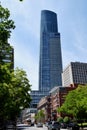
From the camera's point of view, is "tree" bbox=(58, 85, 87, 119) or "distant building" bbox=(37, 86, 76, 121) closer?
"tree" bbox=(58, 85, 87, 119)

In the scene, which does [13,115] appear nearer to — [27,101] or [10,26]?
[27,101]

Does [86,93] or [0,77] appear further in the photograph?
[86,93]

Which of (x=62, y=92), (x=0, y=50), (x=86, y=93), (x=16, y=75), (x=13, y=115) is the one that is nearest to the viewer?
(x=0, y=50)

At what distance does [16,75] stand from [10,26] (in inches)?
1416

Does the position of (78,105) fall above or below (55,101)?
below

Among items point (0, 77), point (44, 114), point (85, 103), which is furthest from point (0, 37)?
point (44, 114)

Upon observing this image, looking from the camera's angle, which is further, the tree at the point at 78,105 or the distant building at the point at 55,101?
the distant building at the point at 55,101

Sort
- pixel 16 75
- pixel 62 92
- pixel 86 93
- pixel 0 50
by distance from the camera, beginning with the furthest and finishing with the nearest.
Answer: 1. pixel 62 92
2. pixel 86 93
3. pixel 16 75
4. pixel 0 50

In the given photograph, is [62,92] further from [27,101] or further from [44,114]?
[27,101]

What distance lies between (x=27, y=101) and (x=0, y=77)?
122ft

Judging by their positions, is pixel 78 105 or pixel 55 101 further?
pixel 55 101

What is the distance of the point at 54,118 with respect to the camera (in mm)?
153250

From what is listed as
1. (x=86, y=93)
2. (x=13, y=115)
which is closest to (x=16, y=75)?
(x=13, y=115)

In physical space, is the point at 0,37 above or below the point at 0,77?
above
